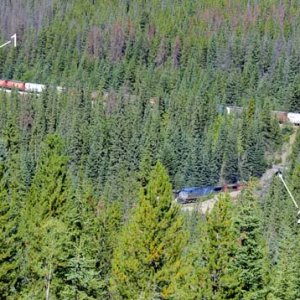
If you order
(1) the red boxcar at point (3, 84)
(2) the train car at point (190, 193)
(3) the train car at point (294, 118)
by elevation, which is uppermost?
(3) the train car at point (294, 118)

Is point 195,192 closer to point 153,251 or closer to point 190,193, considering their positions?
point 190,193

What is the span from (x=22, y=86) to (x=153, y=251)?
124697 millimetres

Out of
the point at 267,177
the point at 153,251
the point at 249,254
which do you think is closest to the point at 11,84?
the point at 267,177

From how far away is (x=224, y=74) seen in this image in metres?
148

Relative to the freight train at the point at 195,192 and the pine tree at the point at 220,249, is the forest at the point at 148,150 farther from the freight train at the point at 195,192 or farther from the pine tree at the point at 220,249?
the freight train at the point at 195,192

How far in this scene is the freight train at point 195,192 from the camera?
10912 centimetres

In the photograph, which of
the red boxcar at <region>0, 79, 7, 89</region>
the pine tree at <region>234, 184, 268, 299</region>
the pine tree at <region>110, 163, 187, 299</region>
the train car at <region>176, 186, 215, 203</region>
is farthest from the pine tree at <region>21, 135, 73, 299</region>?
the red boxcar at <region>0, 79, 7, 89</region>

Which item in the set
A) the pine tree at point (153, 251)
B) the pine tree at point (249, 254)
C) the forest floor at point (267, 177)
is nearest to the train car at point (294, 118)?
the forest floor at point (267, 177)

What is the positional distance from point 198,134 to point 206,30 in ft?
181

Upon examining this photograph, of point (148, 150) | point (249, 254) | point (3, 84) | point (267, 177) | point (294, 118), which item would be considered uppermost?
point (249, 254)

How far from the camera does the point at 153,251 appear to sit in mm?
35000

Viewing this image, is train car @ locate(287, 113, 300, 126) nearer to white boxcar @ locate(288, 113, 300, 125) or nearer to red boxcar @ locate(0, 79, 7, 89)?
white boxcar @ locate(288, 113, 300, 125)

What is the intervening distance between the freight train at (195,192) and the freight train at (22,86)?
49.6 m

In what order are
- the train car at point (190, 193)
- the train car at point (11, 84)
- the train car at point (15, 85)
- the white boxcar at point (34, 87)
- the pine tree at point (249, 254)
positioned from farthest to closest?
the train car at point (11, 84)
the train car at point (15, 85)
the white boxcar at point (34, 87)
the train car at point (190, 193)
the pine tree at point (249, 254)
